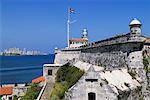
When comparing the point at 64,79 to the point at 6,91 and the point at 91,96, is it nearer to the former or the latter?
the point at 91,96

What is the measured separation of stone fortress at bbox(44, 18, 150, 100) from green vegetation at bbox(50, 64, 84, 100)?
5.26 ft

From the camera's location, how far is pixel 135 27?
3209 cm

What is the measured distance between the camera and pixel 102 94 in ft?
92.1

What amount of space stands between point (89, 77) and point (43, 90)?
11.3m

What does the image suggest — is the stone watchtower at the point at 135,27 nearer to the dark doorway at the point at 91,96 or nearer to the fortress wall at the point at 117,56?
the fortress wall at the point at 117,56

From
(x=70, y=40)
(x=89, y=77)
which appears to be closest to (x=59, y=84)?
(x=89, y=77)

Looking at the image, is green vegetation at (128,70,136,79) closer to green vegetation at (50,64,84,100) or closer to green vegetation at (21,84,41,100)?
green vegetation at (50,64,84,100)

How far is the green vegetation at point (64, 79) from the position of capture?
35031 mm

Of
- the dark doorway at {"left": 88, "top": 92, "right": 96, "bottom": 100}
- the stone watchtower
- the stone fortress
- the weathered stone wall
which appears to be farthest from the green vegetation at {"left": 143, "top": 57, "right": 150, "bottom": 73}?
the dark doorway at {"left": 88, "top": 92, "right": 96, "bottom": 100}

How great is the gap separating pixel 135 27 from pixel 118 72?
4701 mm

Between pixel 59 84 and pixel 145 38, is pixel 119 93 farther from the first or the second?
pixel 59 84

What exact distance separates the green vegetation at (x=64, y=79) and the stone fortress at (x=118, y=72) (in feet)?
5.26

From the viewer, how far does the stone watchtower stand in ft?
105

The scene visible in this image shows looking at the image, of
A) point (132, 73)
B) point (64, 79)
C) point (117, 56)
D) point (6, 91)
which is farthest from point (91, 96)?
point (6, 91)
